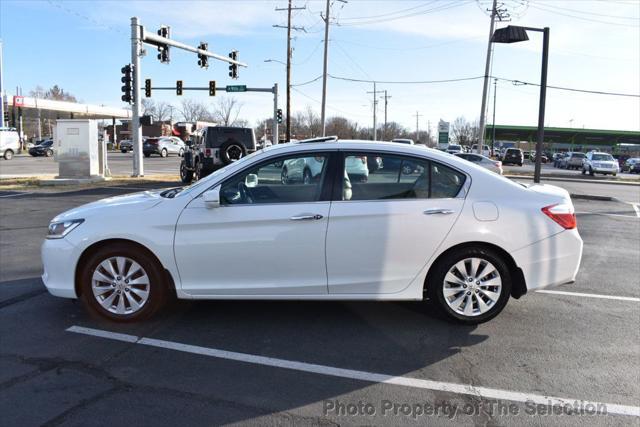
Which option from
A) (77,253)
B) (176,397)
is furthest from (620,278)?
(77,253)

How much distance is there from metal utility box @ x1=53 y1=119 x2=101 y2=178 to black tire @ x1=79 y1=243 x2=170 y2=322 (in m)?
14.9

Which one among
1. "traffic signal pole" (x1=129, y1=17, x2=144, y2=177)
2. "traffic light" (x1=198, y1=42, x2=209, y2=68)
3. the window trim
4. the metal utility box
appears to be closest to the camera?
the window trim

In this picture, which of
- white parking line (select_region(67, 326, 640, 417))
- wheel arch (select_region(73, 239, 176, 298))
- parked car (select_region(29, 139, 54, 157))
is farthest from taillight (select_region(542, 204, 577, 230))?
parked car (select_region(29, 139, 54, 157))

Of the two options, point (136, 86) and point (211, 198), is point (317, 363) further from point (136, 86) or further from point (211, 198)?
point (136, 86)

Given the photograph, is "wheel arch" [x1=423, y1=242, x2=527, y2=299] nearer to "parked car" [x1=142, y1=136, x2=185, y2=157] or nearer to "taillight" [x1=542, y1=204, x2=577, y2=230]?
"taillight" [x1=542, y1=204, x2=577, y2=230]

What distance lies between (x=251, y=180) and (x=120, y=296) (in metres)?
1.56

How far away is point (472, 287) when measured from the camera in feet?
15.0

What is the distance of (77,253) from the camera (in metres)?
4.58

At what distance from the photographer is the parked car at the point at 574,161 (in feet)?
163

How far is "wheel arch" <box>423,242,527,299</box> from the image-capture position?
4559 mm

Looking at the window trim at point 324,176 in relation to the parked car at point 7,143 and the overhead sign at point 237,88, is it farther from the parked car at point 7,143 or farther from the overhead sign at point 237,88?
the parked car at point 7,143

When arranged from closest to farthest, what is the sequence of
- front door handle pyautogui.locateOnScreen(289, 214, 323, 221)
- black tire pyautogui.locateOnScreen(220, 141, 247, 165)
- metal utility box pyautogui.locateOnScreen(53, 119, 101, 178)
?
front door handle pyautogui.locateOnScreen(289, 214, 323, 221) → black tire pyautogui.locateOnScreen(220, 141, 247, 165) → metal utility box pyautogui.locateOnScreen(53, 119, 101, 178)

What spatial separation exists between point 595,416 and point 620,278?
13.5 ft

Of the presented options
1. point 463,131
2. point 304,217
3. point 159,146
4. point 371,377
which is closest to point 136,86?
point 304,217
